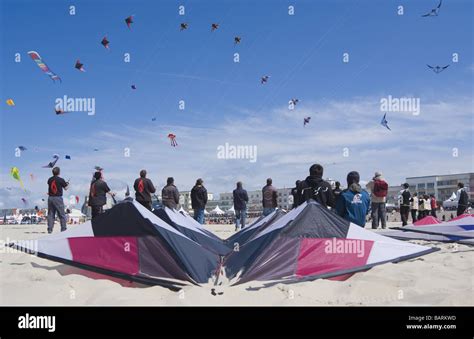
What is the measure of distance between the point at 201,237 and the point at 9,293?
12.1ft

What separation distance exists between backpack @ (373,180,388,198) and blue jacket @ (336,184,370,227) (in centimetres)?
514

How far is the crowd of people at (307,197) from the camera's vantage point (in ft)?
20.7

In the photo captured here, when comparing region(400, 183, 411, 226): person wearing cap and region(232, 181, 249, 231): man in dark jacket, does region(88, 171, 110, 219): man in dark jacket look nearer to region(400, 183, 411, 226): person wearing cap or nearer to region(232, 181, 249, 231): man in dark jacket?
region(232, 181, 249, 231): man in dark jacket

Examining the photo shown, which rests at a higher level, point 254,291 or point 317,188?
point 317,188

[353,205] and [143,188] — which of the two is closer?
[353,205]

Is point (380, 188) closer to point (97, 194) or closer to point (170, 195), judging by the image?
point (170, 195)

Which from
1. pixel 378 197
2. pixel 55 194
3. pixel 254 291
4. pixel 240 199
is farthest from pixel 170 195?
pixel 254 291

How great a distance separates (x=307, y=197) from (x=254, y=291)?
278 cm

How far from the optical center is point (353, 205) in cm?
623

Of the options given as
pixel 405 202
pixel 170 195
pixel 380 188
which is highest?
pixel 380 188

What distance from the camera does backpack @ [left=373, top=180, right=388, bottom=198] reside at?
11188 mm

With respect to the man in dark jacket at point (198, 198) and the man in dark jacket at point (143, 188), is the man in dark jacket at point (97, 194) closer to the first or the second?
the man in dark jacket at point (143, 188)

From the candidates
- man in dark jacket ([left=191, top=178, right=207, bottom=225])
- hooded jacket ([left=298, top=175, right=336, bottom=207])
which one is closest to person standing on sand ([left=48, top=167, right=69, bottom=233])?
man in dark jacket ([left=191, top=178, right=207, bottom=225])
